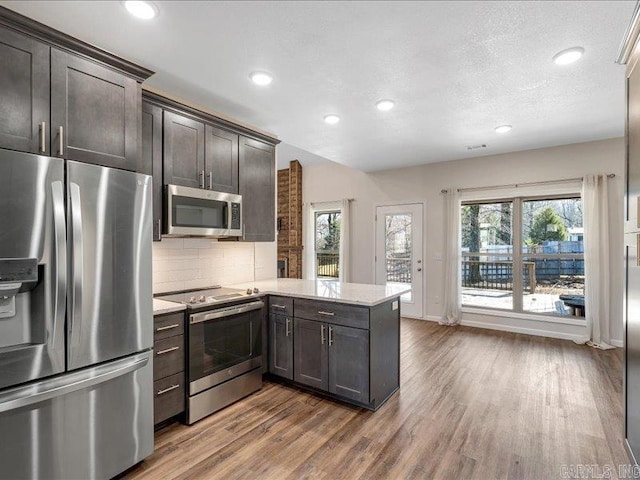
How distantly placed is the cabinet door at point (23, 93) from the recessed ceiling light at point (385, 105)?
8.19ft

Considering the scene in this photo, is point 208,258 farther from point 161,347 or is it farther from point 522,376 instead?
point 522,376

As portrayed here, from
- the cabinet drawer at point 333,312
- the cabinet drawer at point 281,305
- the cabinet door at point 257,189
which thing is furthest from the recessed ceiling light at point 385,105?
the cabinet drawer at point 281,305

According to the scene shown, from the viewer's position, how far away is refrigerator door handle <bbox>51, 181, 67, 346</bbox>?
161cm

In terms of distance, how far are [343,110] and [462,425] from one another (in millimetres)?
2956

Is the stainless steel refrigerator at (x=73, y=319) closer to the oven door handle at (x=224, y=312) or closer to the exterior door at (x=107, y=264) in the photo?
the exterior door at (x=107, y=264)

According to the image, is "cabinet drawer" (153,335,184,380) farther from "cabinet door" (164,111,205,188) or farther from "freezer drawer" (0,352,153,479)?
"cabinet door" (164,111,205,188)

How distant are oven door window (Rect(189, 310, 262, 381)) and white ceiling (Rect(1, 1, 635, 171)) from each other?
6.45 feet

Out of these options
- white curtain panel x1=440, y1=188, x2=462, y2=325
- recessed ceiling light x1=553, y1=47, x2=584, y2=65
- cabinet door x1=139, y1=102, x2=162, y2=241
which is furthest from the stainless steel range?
white curtain panel x1=440, y1=188, x2=462, y2=325

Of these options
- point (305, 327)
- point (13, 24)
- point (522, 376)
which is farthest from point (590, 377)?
point (13, 24)

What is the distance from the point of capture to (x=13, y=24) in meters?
1.56

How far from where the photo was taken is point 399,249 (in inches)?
241

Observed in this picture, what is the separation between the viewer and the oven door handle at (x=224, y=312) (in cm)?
245

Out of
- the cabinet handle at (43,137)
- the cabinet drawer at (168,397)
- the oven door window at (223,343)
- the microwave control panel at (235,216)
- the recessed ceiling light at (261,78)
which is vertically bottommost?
the cabinet drawer at (168,397)

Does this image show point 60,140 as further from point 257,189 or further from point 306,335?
point 306,335
